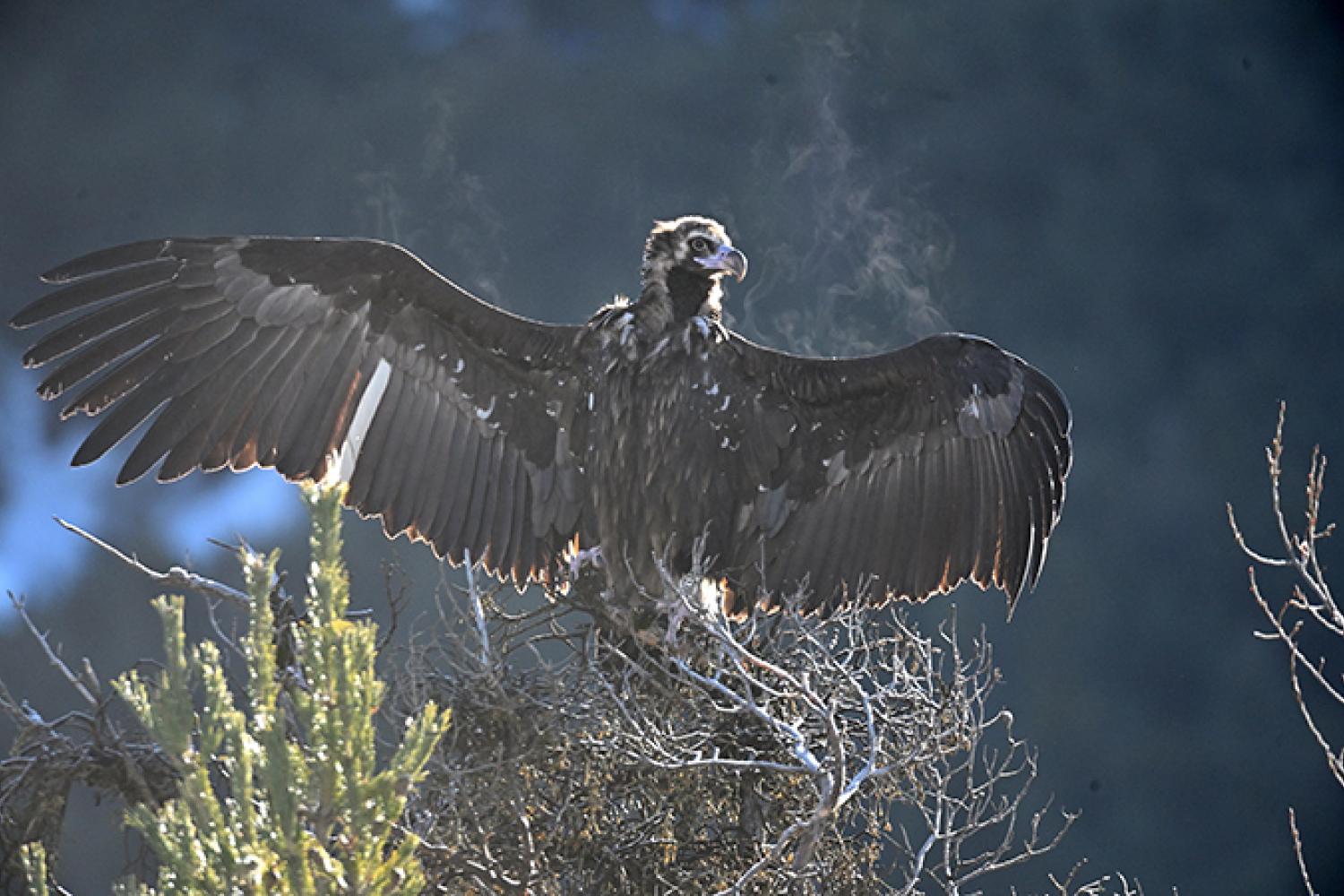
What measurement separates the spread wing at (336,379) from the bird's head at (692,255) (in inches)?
17.3

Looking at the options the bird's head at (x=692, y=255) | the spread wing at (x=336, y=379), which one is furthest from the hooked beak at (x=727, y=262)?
the spread wing at (x=336, y=379)

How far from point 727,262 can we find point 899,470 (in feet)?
3.76

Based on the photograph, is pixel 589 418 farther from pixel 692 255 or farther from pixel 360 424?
pixel 360 424

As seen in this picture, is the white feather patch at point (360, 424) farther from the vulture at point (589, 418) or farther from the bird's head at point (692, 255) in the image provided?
the bird's head at point (692, 255)

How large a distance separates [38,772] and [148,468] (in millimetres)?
1158

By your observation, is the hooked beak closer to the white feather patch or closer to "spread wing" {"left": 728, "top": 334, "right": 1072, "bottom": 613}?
"spread wing" {"left": 728, "top": 334, "right": 1072, "bottom": 613}

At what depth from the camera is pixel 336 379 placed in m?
5.57

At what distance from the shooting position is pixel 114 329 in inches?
209

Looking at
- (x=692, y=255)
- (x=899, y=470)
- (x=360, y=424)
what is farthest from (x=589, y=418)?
(x=899, y=470)

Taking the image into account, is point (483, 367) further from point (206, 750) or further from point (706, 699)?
point (206, 750)

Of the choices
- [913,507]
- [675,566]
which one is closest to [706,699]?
[675,566]

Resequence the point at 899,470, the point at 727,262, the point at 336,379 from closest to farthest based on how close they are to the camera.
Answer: the point at 727,262
the point at 336,379
the point at 899,470

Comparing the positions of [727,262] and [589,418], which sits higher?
[727,262]

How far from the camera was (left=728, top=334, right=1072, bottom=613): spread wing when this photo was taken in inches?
222
